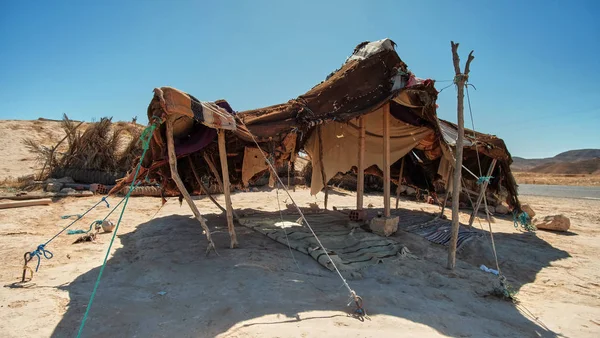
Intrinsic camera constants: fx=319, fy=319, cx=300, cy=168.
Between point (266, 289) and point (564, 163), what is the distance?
78.8 meters

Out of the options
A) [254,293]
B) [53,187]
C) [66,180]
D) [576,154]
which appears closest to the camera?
[254,293]

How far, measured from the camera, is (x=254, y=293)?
351 centimetres

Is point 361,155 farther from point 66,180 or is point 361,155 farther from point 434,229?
point 66,180

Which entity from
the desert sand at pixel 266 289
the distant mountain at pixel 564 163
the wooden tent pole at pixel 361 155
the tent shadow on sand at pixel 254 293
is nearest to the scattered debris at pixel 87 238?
the desert sand at pixel 266 289

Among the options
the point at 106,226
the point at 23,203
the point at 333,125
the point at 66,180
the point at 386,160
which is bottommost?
the point at 106,226

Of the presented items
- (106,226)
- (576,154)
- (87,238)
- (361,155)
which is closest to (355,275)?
(361,155)

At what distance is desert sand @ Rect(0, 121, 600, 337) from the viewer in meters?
2.86

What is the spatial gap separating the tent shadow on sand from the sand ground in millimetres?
14

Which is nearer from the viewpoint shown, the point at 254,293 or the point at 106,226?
the point at 254,293

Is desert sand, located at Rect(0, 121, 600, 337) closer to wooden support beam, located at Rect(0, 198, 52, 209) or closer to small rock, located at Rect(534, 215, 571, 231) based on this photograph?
wooden support beam, located at Rect(0, 198, 52, 209)

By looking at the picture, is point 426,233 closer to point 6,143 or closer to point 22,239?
point 22,239

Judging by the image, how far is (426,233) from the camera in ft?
23.0

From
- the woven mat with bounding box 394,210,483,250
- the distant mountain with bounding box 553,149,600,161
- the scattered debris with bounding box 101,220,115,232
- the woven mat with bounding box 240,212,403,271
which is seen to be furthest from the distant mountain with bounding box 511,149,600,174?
the scattered debris with bounding box 101,220,115,232

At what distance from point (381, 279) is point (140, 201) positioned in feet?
27.6
